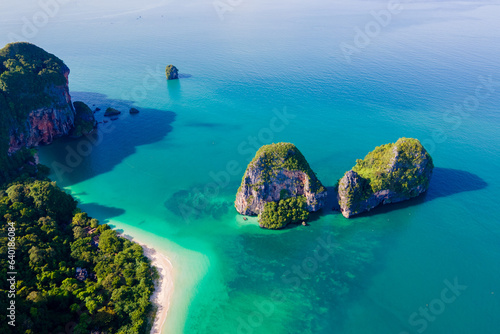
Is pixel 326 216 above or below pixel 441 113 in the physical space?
below

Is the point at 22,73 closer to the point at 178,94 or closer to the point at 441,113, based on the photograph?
the point at 178,94

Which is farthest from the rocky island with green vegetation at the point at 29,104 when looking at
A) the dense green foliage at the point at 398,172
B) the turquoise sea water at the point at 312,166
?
the dense green foliage at the point at 398,172

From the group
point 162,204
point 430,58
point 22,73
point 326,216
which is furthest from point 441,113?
point 22,73

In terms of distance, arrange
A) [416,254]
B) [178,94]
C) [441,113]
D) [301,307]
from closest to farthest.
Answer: [301,307] → [416,254] → [441,113] → [178,94]

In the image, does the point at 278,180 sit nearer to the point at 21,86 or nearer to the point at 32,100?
the point at 32,100

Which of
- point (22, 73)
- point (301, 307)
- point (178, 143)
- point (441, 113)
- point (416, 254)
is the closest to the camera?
point (301, 307)

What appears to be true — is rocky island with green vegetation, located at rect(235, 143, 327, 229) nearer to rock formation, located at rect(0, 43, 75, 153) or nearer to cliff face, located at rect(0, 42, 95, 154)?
cliff face, located at rect(0, 42, 95, 154)
